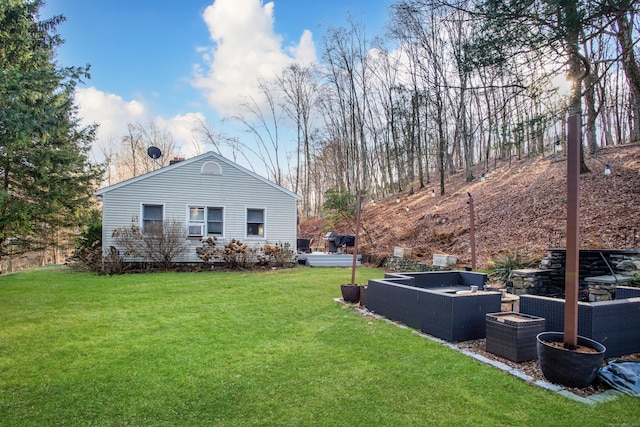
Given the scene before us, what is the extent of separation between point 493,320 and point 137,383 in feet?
12.5

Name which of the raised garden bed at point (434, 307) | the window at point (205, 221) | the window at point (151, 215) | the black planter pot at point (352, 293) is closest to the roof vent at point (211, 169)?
the window at point (205, 221)

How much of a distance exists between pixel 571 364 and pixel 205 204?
39.8 feet

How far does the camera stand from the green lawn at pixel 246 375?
2.79 m

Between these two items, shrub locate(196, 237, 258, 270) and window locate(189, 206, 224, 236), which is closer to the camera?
shrub locate(196, 237, 258, 270)

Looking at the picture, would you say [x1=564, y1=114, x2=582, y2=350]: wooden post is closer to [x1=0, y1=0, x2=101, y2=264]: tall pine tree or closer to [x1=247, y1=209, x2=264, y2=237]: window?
[x1=0, y1=0, x2=101, y2=264]: tall pine tree

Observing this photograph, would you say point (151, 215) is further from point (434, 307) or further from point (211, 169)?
point (434, 307)

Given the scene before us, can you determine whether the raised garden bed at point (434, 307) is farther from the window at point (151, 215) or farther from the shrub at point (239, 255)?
the window at point (151, 215)

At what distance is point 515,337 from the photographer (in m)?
3.90

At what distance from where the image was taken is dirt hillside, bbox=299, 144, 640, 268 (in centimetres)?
967

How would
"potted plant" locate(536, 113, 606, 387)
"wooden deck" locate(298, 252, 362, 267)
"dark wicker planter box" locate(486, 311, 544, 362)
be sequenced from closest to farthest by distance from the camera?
"potted plant" locate(536, 113, 606, 387), "dark wicker planter box" locate(486, 311, 544, 362), "wooden deck" locate(298, 252, 362, 267)

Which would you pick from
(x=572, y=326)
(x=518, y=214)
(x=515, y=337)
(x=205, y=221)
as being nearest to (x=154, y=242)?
(x=205, y=221)

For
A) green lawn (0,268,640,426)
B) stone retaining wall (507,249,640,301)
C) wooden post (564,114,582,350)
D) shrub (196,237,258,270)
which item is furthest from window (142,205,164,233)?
wooden post (564,114,582,350)

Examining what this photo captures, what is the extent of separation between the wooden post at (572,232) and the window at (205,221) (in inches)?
465

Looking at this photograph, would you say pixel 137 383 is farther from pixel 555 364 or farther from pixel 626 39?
pixel 626 39
